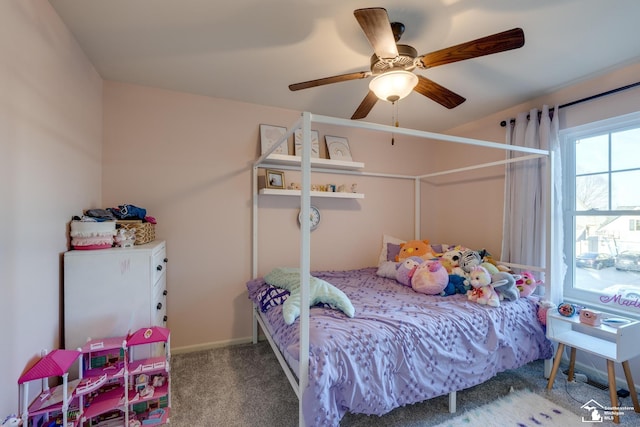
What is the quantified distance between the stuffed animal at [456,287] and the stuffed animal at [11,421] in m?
2.49

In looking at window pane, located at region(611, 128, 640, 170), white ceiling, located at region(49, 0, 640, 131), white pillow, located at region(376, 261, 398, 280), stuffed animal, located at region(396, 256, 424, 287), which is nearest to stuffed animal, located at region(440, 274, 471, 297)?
stuffed animal, located at region(396, 256, 424, 287)

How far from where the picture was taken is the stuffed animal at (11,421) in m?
1.11

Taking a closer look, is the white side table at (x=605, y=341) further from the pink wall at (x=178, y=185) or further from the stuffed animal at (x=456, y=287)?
the pink wall at (x=178, y=185)

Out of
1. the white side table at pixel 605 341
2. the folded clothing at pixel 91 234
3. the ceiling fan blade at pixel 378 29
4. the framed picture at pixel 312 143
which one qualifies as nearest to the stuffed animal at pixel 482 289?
the white side table at pixel 605 341

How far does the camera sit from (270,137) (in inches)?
110

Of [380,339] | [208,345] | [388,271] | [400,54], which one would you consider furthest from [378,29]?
[208,345]

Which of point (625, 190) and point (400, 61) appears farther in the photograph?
point (625, 190)

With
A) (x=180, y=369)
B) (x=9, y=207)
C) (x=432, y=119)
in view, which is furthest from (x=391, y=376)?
(x=432, y=119)

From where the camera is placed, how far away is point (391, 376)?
1509mm

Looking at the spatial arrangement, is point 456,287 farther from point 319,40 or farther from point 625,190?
point 319,40

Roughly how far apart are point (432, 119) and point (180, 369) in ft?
11.4

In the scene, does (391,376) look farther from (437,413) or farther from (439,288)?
(439,288)

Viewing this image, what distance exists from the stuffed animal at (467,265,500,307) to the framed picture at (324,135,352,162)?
172 cm

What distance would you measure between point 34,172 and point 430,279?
8.45 ft
